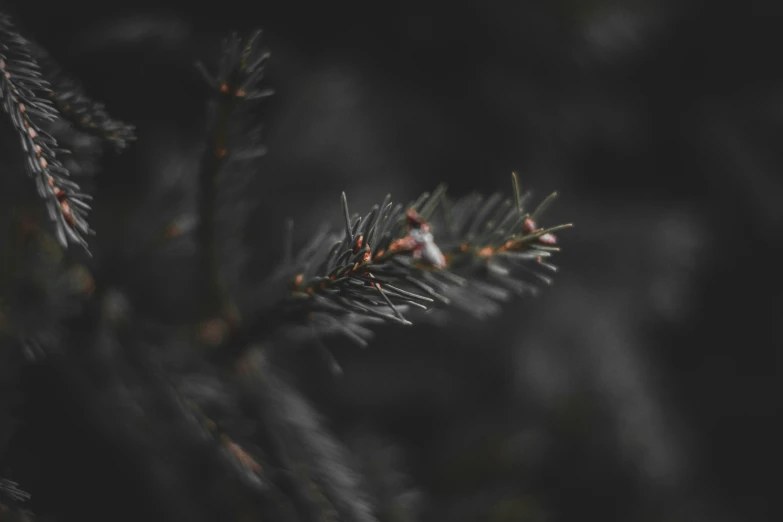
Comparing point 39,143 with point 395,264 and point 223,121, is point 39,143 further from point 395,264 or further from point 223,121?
point 395,264

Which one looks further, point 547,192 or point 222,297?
point 547,192

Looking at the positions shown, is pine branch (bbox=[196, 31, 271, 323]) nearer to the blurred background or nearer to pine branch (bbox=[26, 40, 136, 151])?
pine branch (bbox=[26, 40, 136, 151])

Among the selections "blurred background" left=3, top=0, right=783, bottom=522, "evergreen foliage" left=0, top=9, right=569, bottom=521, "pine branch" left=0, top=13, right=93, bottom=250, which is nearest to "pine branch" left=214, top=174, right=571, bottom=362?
"evergreen foliage" left=0, top=9, right=569, bottom=521

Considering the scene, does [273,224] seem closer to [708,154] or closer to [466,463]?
[466,463]

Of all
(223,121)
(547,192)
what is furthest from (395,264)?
(547,192)

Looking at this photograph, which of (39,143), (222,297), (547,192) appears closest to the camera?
(39,143)

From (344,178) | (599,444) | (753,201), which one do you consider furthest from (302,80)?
(753,201)

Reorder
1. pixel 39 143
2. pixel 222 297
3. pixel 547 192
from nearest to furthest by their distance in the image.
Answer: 1. pixel 39 143
2. pixel 222 297
3. pixel 547 192

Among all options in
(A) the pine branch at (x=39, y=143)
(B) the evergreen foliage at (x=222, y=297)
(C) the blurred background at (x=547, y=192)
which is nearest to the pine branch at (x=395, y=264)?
(B) the evergreen foliage at (x=222, y=297)
